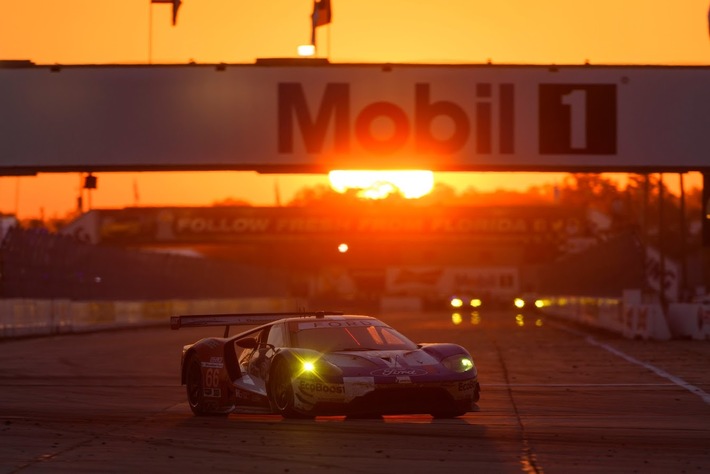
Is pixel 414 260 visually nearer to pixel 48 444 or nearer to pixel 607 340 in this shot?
pixel 607 340

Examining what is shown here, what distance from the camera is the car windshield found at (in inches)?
575

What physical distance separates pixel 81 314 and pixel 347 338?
3225cm

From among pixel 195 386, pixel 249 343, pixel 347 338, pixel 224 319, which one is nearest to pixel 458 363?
pixel 347 338

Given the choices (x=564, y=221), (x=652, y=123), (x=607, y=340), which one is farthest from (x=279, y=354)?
(x=564, y=221)

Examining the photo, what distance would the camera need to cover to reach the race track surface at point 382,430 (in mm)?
10656

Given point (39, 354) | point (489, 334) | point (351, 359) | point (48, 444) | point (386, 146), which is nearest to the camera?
point (48, 444)

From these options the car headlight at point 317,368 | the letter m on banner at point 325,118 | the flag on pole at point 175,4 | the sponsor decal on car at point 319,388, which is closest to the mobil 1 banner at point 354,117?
the letter m on banner at point 325,118

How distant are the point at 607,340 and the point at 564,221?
78.8 m

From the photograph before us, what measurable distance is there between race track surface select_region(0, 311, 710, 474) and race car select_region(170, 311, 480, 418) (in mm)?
216

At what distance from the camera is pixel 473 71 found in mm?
24297

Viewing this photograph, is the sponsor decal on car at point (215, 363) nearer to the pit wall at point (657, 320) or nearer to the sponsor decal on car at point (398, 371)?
the sponsor decal on car at point (398, 371)

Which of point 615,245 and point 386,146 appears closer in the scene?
point 386,146

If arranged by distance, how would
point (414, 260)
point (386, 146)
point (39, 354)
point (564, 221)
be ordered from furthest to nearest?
point (414, 260), point (564, 221), point (39, 354), point (386, 146)

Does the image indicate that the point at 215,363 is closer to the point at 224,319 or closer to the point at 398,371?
the point at 224,319
